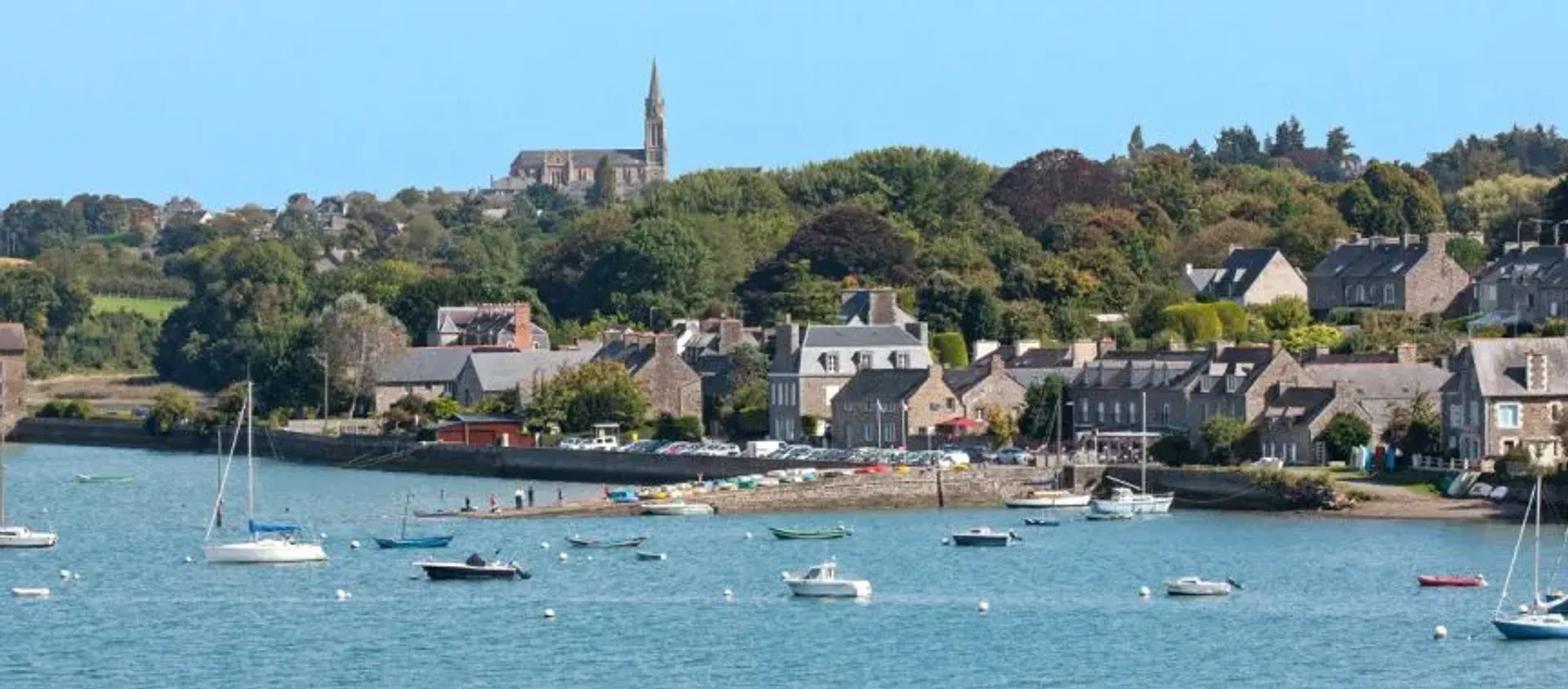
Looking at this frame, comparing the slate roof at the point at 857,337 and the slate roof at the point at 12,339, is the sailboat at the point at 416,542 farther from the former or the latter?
the slate roof at the point at 12,339

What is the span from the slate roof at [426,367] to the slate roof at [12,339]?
71.0 ft

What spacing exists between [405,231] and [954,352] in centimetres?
9358

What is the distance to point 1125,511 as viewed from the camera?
68938 millimetres

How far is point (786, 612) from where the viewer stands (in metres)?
53.5

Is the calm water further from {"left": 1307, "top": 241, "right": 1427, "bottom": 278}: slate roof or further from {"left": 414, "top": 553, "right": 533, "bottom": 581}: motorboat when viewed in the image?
{"left": 1307, "top": 241, "right": 1427, "bottom": 278}: slate roof

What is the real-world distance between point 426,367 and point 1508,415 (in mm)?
46547

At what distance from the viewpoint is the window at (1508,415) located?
68.3 metres

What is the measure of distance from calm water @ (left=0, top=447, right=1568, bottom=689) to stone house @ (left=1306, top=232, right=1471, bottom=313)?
28468 millimetres

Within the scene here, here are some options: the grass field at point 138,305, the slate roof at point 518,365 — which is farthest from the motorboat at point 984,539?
the grass field at point 138,305

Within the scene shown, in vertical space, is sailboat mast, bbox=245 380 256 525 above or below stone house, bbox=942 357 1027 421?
below

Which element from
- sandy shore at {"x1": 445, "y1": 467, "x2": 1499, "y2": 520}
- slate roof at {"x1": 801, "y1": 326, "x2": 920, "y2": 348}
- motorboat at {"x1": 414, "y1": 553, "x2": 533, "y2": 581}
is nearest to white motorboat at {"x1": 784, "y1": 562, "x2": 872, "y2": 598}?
motorboat at {"x1": 414, "y1": 553, "x2": 533, "y2": 581}

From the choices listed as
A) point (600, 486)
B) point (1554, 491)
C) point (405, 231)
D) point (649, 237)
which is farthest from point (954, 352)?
point (405, 231)

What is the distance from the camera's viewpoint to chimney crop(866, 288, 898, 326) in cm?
9656

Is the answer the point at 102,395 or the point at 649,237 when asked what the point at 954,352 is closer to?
the point at 649,237
